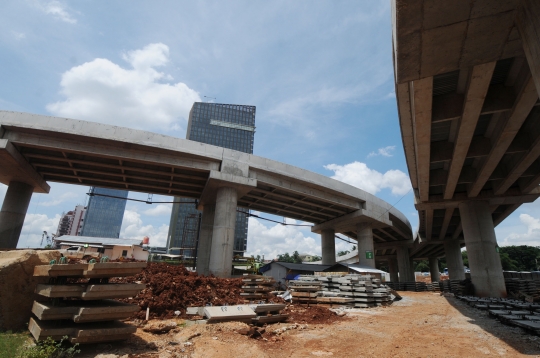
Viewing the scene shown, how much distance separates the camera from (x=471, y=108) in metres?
10.2

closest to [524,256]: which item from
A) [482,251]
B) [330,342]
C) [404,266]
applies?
[404,266]

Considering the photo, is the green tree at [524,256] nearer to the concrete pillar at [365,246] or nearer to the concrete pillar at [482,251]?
the concrete pillar at [365,246]

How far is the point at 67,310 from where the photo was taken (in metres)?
5.55

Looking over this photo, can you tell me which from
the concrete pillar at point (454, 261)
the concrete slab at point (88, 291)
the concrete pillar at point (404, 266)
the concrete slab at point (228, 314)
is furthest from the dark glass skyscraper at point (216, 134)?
the concrete slab at point (88, 291)

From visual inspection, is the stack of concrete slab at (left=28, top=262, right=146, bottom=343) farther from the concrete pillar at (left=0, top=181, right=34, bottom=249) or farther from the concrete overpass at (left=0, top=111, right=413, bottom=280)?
the concrete pillar at (left=0, top=181, right=34, bottom=249)

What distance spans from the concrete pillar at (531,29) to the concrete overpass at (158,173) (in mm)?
16673

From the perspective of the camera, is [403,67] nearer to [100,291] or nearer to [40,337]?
[100,291]

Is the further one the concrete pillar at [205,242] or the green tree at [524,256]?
the green tree at [524,256]

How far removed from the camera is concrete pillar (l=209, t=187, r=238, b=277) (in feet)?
63.1

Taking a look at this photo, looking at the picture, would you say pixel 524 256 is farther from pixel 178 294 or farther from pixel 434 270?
pixel 178 294

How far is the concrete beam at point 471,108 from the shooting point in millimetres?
8258

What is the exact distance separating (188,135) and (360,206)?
11273cm

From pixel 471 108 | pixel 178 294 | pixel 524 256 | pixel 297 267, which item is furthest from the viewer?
pixel 524 256

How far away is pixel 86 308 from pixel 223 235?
560 inches
